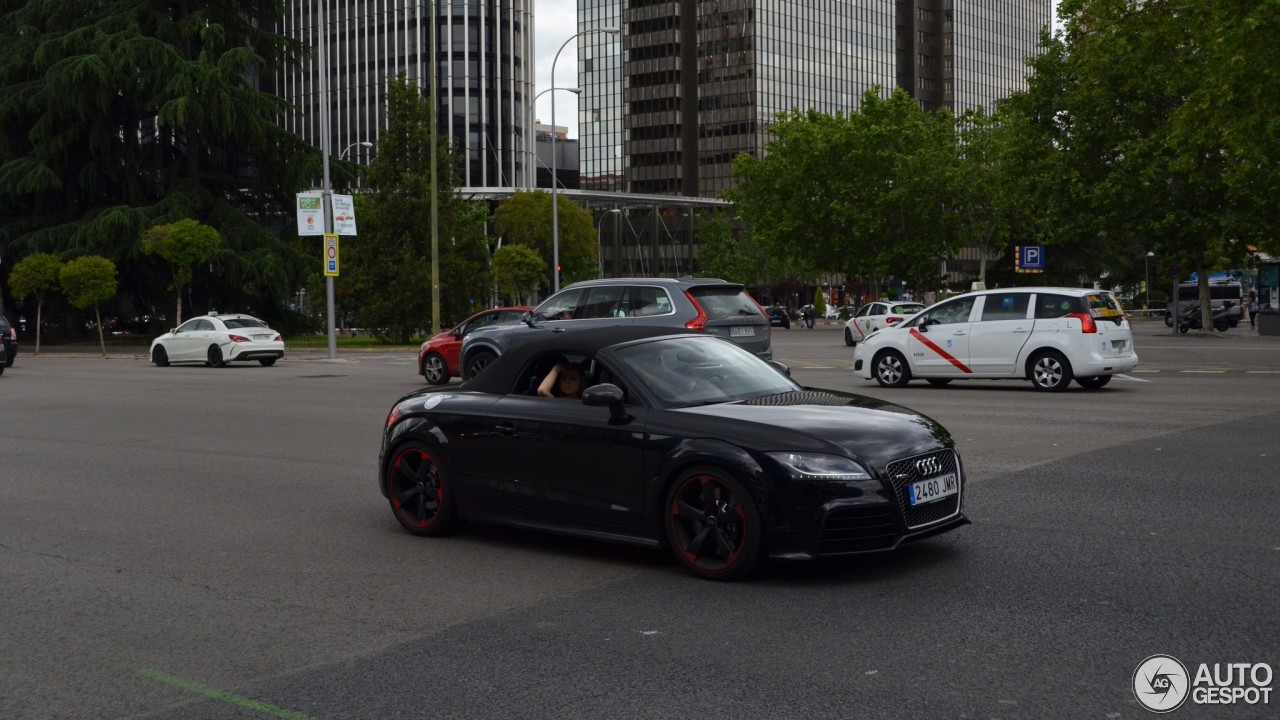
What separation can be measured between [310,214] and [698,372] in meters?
33.5

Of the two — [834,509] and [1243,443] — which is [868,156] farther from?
[834,509]

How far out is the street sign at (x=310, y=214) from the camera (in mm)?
39062

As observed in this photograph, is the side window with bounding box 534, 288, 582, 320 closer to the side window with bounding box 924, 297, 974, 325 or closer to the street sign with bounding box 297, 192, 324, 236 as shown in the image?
Result: the side window with bounding box 924, 297, 974, 325

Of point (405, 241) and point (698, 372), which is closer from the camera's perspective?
point (698, 372)

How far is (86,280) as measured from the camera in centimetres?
4544

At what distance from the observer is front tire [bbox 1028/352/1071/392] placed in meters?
19.4

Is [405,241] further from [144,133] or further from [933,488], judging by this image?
[933,488]

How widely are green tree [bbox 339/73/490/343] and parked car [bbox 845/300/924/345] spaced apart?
13805mm

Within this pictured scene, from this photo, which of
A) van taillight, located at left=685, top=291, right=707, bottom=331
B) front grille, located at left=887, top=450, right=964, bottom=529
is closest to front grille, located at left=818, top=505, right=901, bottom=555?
front grille, located at left=887, top=450, right=964, bottom=529

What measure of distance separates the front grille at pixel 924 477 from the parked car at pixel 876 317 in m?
36.9

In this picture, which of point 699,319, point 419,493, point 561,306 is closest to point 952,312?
point 699,319

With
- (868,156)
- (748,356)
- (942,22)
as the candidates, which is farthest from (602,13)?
(748,356)

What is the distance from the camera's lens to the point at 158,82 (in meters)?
49.4

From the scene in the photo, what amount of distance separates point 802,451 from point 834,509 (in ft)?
1.11
